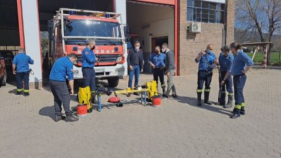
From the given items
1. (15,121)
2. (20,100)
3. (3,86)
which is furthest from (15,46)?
(15,121)

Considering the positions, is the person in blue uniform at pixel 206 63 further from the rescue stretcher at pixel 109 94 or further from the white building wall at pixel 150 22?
the white building wall at pixel 150 22

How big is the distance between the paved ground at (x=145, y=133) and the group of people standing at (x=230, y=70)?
36 cm

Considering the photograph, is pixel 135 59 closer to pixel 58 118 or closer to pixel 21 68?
pixel 58 118

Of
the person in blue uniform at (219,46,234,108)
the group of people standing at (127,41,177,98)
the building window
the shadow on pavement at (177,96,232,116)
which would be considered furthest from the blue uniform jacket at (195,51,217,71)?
the building window

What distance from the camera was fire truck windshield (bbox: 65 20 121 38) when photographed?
7.84 metres

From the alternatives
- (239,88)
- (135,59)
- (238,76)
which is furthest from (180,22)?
(239,88)

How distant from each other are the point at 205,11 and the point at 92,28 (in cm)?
933

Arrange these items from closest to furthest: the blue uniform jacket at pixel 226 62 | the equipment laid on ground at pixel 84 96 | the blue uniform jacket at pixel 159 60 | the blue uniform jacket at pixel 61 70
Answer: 1. the blue uniform jacket at pixel 61 70
2. the equipment laid on ground at pixel 84 96
3. the blue uniform jacket at pixel 226 62
4. the blue uniform jacket at pixel 159 60

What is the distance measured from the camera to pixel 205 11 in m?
14.9

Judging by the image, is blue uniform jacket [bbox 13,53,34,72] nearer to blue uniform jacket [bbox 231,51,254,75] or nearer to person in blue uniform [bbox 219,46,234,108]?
person in blue uniform [bbox 219,46,234,108]

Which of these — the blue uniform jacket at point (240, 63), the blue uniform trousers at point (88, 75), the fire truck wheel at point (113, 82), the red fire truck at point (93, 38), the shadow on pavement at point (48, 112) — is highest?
the red fire truck at point (93, 38)

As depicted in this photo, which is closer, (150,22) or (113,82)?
(113,82)

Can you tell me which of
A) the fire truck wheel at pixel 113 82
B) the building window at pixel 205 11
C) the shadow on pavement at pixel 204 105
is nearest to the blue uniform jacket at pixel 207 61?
the shadow on pavement at pixel 204 105

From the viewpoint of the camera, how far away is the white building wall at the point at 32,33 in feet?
31.2
